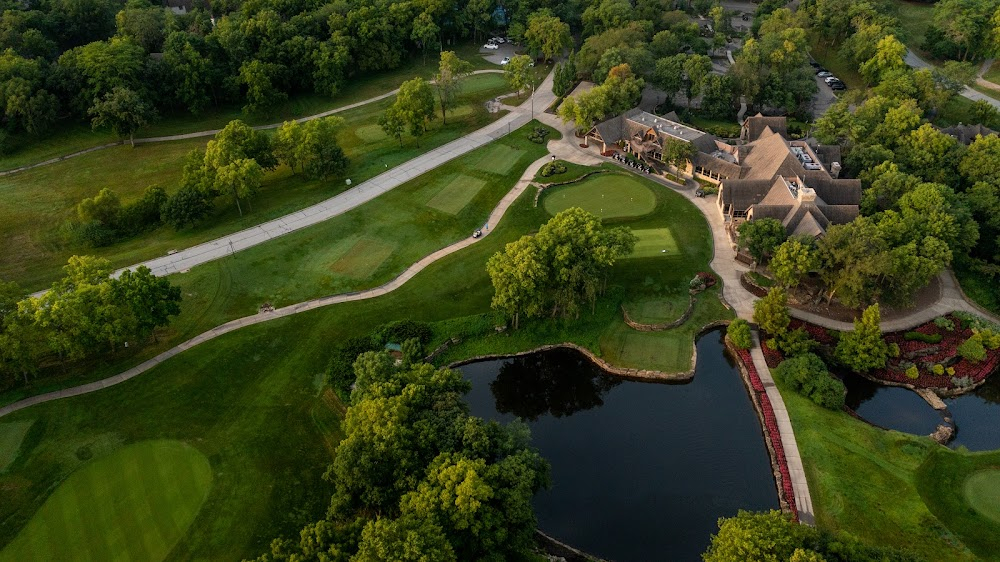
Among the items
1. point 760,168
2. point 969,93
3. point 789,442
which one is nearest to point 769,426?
point 789,442

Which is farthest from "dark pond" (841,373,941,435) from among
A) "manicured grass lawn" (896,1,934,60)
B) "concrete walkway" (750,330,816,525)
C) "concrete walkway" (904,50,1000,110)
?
"manicured grass lawn" (896,1,934,60)

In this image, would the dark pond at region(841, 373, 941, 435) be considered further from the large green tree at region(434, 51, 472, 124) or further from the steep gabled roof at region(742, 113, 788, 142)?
the large green tree at region(434, 51, 472, 124)

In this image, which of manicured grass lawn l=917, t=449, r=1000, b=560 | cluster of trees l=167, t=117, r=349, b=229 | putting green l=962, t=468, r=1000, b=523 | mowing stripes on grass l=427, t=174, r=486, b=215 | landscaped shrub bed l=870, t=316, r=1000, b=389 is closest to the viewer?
manicured grass lawn l=917, t=449, r=1000, b=560

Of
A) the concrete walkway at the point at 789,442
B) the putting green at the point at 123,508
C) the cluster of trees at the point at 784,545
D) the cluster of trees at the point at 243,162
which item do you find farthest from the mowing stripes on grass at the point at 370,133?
the cluster of trees at the point at 784,545

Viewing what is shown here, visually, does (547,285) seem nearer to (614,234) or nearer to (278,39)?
(614,234)

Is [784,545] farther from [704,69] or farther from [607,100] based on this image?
[704,69]

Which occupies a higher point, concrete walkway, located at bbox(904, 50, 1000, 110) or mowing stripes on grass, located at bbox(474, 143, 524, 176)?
concrete walkway, located at bbox(904, 50, 1000, 110)

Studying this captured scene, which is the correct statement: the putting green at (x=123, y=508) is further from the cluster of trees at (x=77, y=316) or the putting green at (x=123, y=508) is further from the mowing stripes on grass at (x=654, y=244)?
the mowing stripes on grass at (x=654, y=244)
